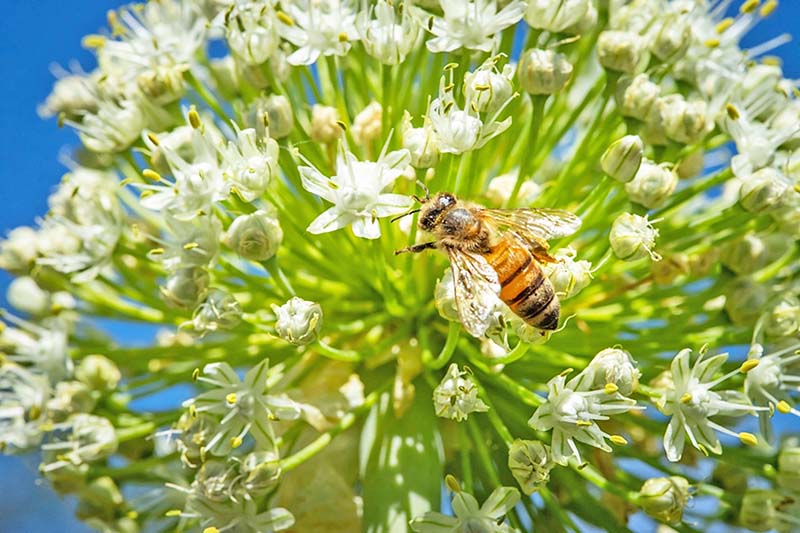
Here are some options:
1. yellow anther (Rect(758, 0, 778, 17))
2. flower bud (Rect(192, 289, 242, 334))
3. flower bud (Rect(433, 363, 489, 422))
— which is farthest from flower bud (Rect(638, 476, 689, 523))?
yellow anther (Rect(758, 0, 778, 17))

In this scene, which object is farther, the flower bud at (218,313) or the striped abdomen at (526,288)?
the flower bud at (218,313)

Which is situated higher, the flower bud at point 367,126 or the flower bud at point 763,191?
the flower bud at point 367,126

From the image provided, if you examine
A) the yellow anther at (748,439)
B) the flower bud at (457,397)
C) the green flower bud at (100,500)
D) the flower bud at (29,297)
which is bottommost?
the yellow anther at (748,439)

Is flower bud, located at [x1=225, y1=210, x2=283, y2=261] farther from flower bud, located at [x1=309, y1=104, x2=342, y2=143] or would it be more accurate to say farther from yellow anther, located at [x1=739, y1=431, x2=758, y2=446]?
yellow anther, located at [x1=739, y1=431, x2=758, y2=446]

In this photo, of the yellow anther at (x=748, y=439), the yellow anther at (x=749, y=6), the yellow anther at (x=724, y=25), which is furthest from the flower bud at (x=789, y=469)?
the yellow anther at (x=749, y=6)

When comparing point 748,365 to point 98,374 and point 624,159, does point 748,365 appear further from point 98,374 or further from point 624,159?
point 98,374

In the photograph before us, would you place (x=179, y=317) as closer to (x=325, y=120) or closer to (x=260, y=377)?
(x=260, y=377)

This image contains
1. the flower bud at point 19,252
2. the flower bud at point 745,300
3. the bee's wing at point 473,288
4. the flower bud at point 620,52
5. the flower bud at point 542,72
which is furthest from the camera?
the flower bud at point 19,252

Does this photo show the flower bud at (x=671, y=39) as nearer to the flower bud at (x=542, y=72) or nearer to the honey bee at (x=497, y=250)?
the flower bud at (x=542, y=72)
